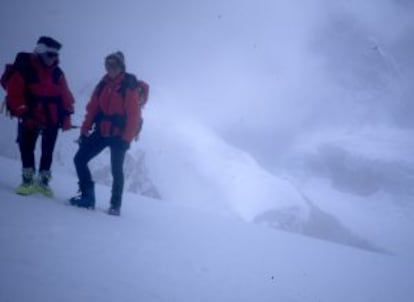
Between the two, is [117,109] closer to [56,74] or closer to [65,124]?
[65,124]

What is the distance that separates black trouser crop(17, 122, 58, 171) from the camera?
5777 mm

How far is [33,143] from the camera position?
19.2ft

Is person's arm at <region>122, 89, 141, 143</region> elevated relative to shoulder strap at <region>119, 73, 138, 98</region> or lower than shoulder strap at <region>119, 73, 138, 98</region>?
lower

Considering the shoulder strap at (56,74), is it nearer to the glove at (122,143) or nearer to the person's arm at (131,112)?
the person's arm at (131,112)

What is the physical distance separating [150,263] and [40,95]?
314 centimetres

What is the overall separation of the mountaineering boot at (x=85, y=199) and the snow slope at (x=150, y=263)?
148 mm

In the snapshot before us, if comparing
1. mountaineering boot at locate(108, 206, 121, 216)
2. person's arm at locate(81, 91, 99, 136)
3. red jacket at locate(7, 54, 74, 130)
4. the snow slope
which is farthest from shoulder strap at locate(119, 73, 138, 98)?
the snow slope

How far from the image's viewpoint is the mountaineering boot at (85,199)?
227 inches

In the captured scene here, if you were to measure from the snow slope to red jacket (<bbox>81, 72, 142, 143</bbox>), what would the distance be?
1.17 meters

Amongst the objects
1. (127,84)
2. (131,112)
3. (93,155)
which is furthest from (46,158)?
(127,84)

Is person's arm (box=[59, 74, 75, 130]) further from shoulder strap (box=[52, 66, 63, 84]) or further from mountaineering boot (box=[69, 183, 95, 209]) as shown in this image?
mountaineering boot (box=[69, 183, 95, 209])

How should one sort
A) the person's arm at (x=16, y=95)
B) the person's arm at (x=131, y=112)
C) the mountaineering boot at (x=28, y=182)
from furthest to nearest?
1. the person's arm at (x=131, y=112)
2. the mountaineering boot at (x=28, y=182)
3. the person's arm at (x=16, y=95)

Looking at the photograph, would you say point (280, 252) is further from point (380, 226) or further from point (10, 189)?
point (380, 226)

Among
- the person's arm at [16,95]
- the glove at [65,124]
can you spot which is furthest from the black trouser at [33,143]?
the person's arm at [16,95]
